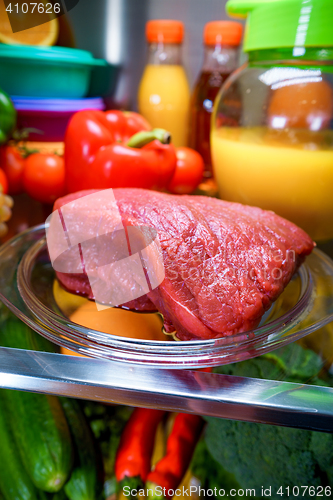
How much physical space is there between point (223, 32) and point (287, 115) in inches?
17.7

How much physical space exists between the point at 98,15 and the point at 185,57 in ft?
0.86

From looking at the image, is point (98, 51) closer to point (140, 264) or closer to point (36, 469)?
point (140, 264)

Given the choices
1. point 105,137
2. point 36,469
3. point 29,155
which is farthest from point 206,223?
point 29,155

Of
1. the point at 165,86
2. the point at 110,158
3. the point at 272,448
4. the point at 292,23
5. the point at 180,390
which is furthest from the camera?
the point at 165,86

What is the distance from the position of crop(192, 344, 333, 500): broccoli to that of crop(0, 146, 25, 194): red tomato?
2.25 feet

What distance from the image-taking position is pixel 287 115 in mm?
654

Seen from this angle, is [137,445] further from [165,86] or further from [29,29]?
[29,29]

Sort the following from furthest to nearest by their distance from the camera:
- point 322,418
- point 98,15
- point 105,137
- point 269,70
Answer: point 98,15
point 105,137
point 269,70
point 322,418

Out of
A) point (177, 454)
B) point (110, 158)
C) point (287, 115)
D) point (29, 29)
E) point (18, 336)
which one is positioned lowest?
point (177, 454)

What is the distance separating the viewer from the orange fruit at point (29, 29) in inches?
34.8

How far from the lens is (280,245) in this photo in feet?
1.59

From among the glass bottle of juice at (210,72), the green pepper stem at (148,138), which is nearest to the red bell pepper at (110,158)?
the green pepper stem at (148,138)

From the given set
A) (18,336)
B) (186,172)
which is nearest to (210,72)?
(186,172)

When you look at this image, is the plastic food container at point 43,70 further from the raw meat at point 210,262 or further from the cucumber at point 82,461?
the cucumber at point 82,461
